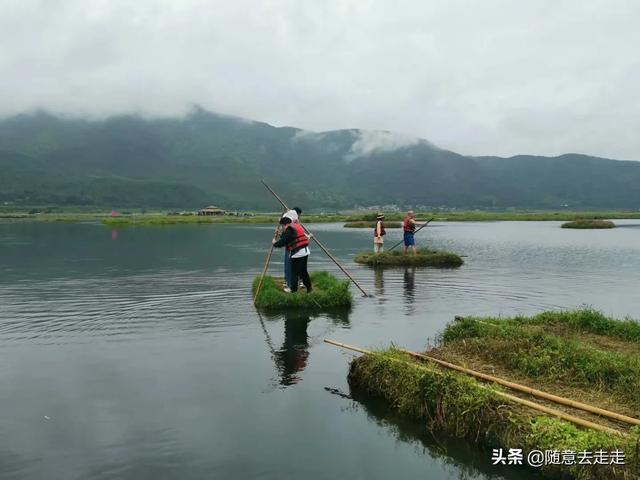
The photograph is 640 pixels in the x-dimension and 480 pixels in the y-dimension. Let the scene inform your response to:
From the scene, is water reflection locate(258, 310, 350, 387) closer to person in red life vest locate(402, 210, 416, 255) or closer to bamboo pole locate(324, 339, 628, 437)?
bamboo pole locate(324, 339, 628, 437)

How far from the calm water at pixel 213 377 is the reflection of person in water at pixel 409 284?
3.7 inches

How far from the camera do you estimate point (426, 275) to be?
30438 mm

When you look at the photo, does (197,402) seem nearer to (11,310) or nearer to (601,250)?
(11,310)

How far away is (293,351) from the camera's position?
14.8m

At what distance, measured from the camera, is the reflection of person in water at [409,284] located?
22.8 meters

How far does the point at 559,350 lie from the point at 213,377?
7647 mm

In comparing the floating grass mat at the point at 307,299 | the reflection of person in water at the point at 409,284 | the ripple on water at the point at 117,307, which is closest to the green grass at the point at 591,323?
the reflection of person in water at the point at 409,284

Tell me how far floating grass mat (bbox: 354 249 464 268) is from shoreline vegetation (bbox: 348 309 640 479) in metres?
20.2

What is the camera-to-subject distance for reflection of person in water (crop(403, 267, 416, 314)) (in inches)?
897

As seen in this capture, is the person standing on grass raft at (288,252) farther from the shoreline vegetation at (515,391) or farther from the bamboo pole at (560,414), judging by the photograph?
the bamboo pole at (560,414)

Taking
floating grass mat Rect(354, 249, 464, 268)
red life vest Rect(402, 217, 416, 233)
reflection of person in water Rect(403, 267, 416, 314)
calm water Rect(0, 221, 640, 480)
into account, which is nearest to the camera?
calm water Rect(0, 221, 640, 480)

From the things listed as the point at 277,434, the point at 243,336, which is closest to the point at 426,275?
the point at 243,336

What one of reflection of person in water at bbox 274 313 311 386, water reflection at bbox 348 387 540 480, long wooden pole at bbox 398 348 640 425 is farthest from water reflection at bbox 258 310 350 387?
long wooden pole at bbox 398 348 640 425

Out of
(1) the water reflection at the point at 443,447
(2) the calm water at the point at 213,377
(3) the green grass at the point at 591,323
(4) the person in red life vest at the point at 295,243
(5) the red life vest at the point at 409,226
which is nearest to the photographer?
(1) the water reflection at the point at 443,447
